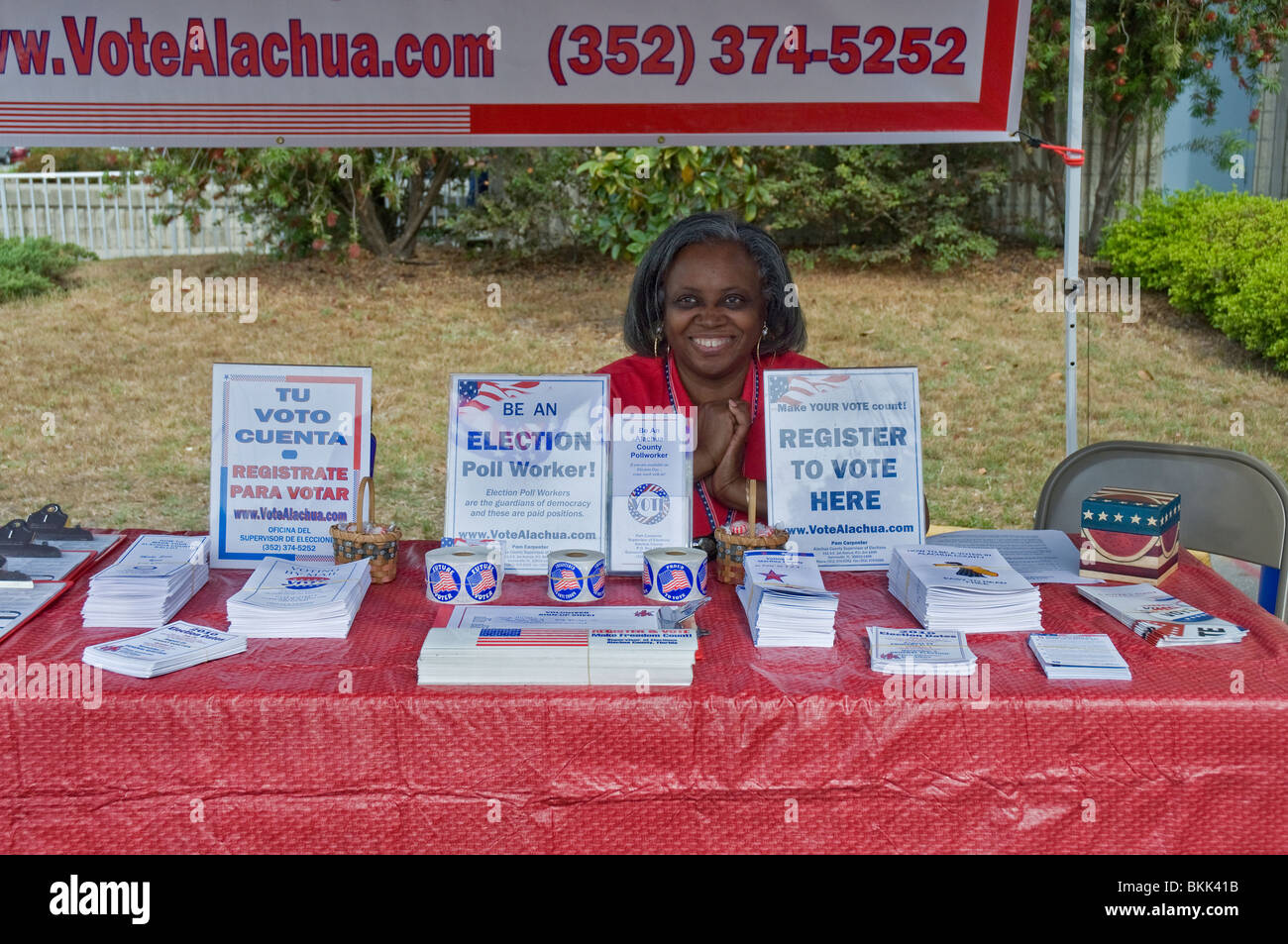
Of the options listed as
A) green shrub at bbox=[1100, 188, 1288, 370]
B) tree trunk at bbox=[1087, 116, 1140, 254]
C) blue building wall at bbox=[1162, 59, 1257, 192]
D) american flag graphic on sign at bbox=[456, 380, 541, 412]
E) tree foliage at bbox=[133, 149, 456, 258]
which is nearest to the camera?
american flag graphic on sign at bbox=[456, 380, 541, 412]

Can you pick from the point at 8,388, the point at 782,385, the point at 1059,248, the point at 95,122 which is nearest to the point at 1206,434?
the point at 1059,248

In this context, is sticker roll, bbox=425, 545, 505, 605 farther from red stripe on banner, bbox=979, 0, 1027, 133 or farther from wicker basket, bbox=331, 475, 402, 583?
red stripe on banner, bbox=979, 0, 1027, 133

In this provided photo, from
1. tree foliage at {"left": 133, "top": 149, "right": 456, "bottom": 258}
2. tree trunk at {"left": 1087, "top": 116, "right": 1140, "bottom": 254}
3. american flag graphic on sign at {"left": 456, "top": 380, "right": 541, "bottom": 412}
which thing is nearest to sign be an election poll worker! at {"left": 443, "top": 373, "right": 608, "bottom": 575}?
american flag graphic on sign at {"left": 456, "top": 380, "right": 541, "bottom": 412}

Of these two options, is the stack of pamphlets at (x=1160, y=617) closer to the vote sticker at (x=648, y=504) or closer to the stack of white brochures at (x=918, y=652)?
the stack of white brochures at (x=918, y=652)

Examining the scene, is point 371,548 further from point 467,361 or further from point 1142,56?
point 1142,56

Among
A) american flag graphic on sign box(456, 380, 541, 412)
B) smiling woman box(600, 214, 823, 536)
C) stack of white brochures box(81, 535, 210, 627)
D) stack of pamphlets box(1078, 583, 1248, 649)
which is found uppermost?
smiling woman box(600, 214, 823, 536)

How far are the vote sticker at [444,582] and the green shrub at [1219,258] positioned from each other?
6.31 meters

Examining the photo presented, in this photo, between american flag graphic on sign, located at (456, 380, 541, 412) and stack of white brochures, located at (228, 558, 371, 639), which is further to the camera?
american flag graphic on sign, located at (456, 380, 541, 412)

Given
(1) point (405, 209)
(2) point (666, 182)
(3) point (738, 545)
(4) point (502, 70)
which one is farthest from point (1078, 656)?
(1) point (405, 209)

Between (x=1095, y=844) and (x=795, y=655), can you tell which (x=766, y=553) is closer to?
(x=795, y=655)

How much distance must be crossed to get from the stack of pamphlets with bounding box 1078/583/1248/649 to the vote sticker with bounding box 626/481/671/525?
2.85ft

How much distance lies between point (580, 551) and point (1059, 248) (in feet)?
28.0

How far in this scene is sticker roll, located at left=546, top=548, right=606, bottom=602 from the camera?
2.16 m

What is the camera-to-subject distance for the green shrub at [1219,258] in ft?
22.8
